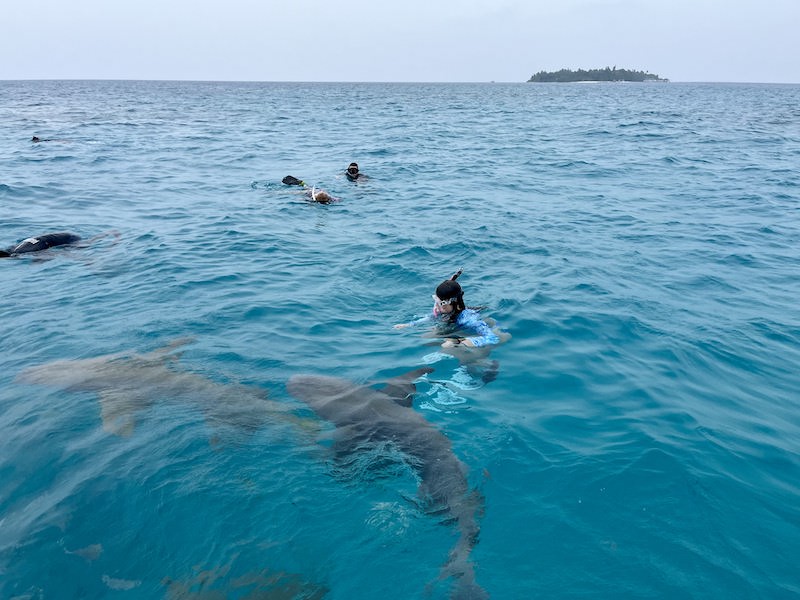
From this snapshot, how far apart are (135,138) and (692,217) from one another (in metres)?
29.2

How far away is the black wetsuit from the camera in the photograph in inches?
495

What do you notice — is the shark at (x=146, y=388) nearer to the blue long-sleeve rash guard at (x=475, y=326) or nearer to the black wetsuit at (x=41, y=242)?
the blue long-sleeve rash guard at (x=475, y=326)

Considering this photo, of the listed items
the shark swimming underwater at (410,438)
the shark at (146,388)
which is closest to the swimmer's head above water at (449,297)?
the shark swimming underwater at (410,438)

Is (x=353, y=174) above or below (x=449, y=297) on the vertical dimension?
below

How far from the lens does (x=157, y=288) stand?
10938mm

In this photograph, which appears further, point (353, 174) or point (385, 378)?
point (353, 174)

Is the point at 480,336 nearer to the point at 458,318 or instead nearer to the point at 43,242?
the point at 458,318

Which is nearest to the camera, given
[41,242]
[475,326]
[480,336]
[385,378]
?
[385,378]

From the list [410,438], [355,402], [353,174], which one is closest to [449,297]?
[355,402]

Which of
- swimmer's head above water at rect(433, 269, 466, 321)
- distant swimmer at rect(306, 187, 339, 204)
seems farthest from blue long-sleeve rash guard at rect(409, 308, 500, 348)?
distant swimmer at rect(306, 187, 339, 204)

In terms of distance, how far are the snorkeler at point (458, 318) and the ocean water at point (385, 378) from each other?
0.38 m

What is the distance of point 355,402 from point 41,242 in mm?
9921

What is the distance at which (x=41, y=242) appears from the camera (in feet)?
42.1

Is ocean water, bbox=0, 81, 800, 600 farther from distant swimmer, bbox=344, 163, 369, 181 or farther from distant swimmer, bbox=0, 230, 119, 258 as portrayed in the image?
distant swimmer, bbox=344, 163, 369, 181
